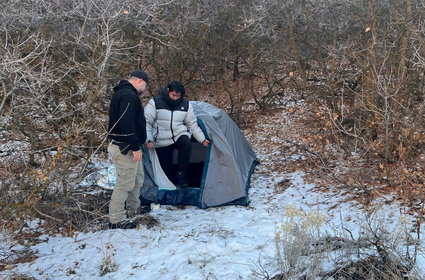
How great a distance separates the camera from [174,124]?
572 centimetres

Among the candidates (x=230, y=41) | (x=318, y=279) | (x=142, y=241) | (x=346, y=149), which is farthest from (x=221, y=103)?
(x=318, y=279)

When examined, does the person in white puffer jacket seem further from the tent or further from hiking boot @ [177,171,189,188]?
the tent

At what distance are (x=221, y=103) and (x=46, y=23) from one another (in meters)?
3.82

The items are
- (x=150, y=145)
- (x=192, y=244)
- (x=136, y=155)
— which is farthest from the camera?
(x=150, y=145)

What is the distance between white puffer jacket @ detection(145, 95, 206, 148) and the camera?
571 centimetres

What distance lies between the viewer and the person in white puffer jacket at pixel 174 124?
569cm

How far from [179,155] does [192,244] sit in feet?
4.87

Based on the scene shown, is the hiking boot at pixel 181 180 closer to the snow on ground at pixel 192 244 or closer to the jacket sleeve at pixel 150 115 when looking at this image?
the snow on ground at pixel 192 244

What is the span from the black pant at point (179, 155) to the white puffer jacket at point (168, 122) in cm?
8

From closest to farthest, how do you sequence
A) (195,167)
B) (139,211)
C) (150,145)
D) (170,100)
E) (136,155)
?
1. (136,155)
2. (139,211)
3. (150,145)
4. (170,100)
5. (195,167)

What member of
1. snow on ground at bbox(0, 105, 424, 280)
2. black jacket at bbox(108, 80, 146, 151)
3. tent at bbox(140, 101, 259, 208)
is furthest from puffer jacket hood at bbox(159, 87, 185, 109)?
snow on ground at bbox(0, 105, 424, 280)

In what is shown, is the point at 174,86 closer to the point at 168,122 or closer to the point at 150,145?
the point at 168,122

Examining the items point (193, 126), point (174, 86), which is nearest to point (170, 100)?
point (174, 86)

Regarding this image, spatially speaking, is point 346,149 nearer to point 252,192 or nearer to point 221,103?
point 252,192
